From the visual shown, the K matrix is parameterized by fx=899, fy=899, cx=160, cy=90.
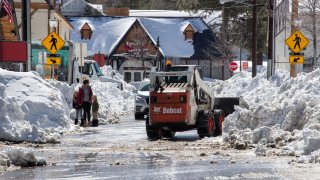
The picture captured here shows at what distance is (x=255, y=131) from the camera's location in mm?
19922

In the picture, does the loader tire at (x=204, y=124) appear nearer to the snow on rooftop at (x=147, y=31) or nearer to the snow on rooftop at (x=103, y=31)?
the snow on rooftop at (x=147, y=31)

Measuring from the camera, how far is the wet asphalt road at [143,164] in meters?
14.0

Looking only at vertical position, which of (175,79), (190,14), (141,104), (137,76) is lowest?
(137,76)

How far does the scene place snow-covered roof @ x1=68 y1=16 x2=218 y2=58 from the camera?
89312mm

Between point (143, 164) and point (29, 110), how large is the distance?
7.84 metres

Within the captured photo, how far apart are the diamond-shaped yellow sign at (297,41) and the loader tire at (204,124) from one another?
35.9 ft

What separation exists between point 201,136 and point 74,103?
793 cm

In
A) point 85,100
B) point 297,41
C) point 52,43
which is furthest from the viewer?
point 297,41

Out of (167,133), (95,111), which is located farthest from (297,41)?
(167,133)

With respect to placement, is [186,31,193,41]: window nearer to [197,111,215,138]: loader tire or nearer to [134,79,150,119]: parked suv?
[134,79,150,119]: parked suv

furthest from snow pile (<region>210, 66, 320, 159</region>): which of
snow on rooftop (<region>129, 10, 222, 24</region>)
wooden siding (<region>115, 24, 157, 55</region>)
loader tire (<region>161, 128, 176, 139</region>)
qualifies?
snow on rooftop (<region>129, 10, 222, 24</region>)

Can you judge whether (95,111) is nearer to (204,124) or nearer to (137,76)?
(204,124)

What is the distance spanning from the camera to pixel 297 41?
115 ft

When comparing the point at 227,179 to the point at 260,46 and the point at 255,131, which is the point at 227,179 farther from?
the point at 260,46
